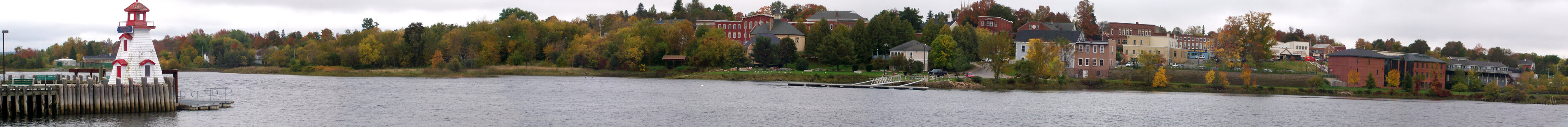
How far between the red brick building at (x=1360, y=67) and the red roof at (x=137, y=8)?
7542 centimetres

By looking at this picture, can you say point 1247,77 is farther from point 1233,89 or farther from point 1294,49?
point 1294,49

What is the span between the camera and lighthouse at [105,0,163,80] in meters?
37.5

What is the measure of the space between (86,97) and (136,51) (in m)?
2.26

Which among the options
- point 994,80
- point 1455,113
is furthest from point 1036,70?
point 1455,113

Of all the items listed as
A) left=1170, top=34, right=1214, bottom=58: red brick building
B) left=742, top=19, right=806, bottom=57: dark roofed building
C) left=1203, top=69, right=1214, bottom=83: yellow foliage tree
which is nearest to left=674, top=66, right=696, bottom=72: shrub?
left=742, top=19, right=806, bottom=57: dark roofed building

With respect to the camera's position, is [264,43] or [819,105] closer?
[819,105]

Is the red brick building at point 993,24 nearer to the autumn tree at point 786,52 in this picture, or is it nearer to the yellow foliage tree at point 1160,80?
the autumn tree at point 786,52

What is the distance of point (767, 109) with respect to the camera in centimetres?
5338

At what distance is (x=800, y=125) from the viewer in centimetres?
4459

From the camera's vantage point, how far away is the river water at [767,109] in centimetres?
4419

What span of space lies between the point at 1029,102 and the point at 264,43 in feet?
401

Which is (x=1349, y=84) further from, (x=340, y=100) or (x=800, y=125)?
(x=340, y=100)

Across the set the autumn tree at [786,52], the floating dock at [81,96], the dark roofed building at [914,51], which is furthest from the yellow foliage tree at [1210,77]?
the floating dock at [81,96]

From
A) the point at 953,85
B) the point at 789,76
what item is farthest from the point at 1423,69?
the point at 789,76
